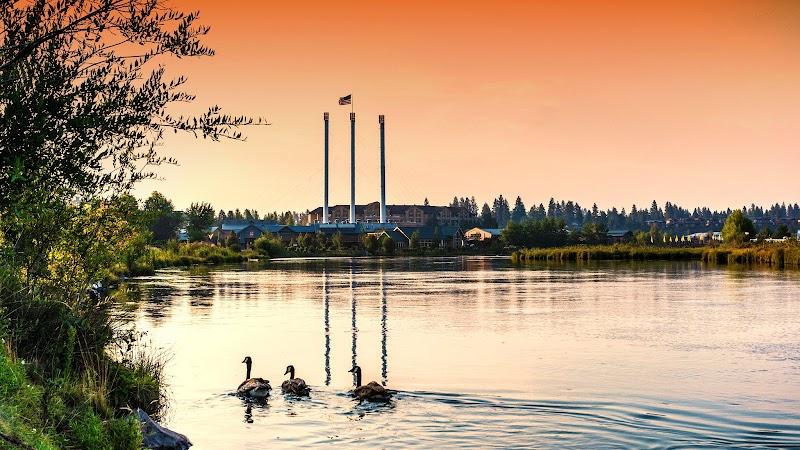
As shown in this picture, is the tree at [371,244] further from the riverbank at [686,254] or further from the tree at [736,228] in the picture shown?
the tree at [736,228]

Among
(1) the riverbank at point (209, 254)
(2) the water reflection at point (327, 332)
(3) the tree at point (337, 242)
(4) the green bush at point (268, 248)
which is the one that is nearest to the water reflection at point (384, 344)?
(2) the water reflection at point (327, 332)

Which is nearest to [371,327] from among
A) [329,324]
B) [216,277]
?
[329,324]

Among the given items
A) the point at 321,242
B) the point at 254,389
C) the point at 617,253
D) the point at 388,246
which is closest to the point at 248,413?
the point at 254,389

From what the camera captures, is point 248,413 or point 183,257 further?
point 183,257

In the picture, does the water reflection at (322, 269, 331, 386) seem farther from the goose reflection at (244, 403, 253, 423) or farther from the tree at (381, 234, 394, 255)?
the tree at (381, 234, 394, 255)

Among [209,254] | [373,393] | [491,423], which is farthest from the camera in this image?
[209,254]

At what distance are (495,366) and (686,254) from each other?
9759 centimetres

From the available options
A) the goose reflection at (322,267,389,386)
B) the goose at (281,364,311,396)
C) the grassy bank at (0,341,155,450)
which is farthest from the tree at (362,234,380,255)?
the grassy bank at (0,341,155,450)

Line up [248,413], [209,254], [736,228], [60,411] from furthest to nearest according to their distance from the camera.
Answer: [736,228] → [209,254] → [248,413] → [60,411]

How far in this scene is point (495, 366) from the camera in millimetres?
28750

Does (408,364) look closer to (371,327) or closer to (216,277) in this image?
(371,327)

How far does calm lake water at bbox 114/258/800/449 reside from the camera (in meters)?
19.7

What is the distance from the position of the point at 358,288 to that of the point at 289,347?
108 ft

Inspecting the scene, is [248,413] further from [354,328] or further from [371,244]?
[371,244]
